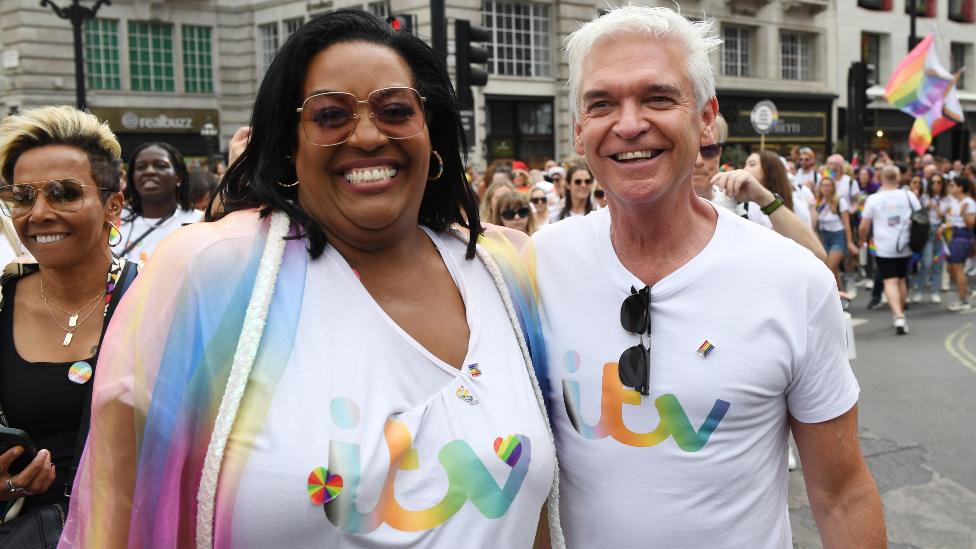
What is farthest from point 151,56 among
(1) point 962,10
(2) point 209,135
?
(1) point 962,10

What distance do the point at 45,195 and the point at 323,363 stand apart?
5.10 feet

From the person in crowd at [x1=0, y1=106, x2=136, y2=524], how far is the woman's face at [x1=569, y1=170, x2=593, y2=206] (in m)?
5.51

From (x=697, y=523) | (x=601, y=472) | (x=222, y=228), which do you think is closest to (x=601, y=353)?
(x=601, y=472)

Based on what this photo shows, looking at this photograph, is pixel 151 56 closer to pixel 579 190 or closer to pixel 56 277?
pixel 579 190

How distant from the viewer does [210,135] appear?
2506 cm

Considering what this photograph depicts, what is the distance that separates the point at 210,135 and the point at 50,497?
78.7 ft

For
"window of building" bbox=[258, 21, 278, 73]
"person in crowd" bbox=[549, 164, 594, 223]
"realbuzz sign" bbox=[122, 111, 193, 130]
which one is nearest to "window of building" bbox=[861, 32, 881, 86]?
"window of building" bbox=[258, 21, 278, 73]

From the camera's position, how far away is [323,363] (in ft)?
5.80

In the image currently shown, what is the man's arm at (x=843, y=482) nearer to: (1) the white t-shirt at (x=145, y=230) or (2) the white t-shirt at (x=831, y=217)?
(1) the white t-shirt at (x=145, y=230)

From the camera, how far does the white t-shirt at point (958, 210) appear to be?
1324 centimetres

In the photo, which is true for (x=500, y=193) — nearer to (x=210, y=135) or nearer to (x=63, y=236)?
Result: (x=63, y=236)

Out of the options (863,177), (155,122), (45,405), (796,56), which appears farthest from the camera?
(796,56)

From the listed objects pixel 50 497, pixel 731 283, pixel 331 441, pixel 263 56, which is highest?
pixel 263 56

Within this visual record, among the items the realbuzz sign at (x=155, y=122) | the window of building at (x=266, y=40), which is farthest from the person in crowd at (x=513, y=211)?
the window of building at (x=266, y=40)
